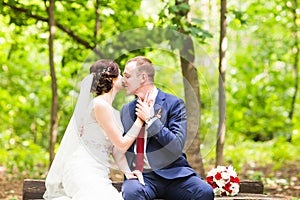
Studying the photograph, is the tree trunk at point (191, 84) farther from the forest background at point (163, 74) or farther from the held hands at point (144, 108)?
the held hands at point (144, 108)

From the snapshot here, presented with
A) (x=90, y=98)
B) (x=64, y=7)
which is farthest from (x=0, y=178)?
(x=90, y=98)

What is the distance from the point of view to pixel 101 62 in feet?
13.0

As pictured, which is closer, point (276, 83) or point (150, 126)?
point (150, 126)

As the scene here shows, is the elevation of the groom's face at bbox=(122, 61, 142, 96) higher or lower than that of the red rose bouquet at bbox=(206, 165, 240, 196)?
higher

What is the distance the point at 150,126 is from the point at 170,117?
9.3 inches

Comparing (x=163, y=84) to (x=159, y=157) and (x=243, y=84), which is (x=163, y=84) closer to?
(x=159, y=157)

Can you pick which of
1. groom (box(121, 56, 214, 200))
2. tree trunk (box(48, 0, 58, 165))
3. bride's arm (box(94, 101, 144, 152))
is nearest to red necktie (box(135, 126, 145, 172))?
groom (box(121, 56, 214, 200))

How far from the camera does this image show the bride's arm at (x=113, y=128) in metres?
3.82

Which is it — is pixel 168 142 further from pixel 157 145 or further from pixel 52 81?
pixel 52 81

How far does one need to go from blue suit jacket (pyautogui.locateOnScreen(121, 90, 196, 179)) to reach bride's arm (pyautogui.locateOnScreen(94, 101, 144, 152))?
10cm

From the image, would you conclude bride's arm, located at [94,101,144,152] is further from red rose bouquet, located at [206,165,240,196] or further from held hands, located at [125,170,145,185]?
red rose bouquet, located at [206,165,240,196]

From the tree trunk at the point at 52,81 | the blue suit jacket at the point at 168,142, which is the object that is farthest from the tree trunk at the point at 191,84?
the tree trunk at the point at 52,81

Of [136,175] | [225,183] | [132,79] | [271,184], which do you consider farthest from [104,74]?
[271,184]

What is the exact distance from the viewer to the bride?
383cm
